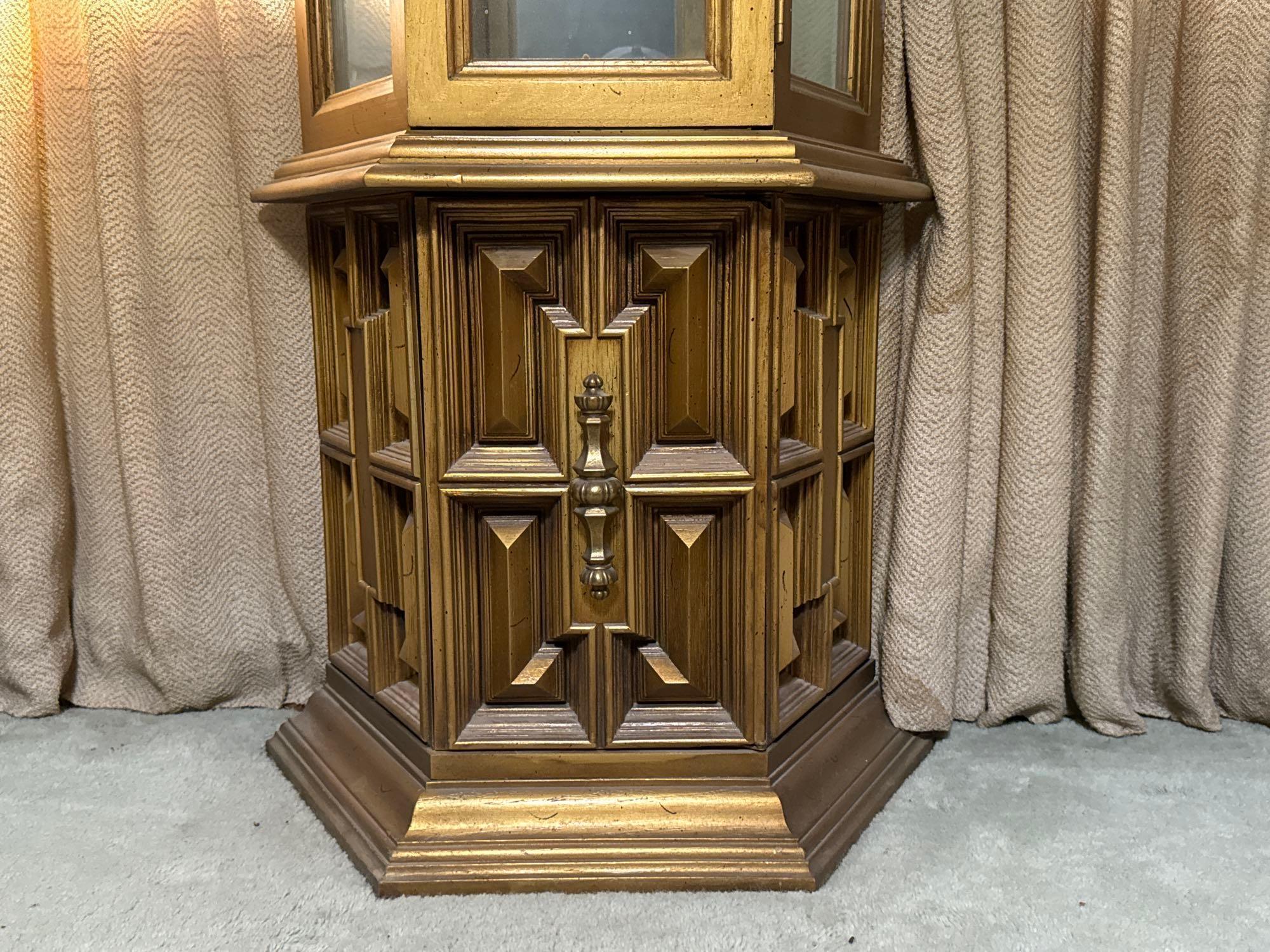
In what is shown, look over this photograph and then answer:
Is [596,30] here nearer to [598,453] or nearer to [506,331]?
[506,331]

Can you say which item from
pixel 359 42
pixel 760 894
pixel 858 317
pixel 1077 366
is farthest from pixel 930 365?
pixel 359 42

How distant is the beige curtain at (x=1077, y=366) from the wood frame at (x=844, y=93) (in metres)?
0.04

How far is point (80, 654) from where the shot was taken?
156 cm

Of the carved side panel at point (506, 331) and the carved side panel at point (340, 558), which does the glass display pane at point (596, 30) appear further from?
the carved side panel at point (340, 558)

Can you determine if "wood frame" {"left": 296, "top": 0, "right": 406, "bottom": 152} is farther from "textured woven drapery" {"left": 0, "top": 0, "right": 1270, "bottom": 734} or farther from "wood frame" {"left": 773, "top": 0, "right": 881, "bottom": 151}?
"wood frame" {"left": 773, "top": 0, "right": 881, "bottom": 151}

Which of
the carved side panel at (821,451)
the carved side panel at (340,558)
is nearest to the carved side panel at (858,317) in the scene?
the carved side panel at (821,451)

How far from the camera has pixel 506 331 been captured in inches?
43.3

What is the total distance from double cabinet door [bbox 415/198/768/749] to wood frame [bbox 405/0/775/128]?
0.08m

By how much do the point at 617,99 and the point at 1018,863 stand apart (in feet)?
2.90

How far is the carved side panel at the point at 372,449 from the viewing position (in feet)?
3.79

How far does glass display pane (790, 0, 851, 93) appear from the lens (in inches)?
43.9

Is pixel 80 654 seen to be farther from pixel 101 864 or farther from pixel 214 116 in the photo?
pixel 214 116

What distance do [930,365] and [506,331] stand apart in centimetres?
54

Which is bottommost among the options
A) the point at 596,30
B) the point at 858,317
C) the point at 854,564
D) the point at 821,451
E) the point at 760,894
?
the point at 760,894
